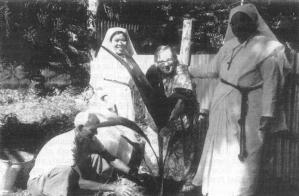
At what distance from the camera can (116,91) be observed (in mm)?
5445

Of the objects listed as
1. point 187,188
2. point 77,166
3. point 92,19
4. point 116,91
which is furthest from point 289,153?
point 92,19

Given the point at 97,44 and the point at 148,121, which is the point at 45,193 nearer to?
the point at 148,121

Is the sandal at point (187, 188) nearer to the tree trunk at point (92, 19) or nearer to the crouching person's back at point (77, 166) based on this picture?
the crouching person's back at point (77, 166)

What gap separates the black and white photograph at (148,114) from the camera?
420 cm

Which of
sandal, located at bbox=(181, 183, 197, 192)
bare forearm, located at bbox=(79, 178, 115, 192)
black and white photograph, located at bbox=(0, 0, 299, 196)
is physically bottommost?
sandal, located at bbox=(181, 183, 197, 192)

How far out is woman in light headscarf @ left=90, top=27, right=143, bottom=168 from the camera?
5203 millimetres

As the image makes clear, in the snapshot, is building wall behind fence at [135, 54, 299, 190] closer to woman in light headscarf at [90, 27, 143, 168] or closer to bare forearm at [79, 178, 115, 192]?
woman in light headscarf at [90, 27, 143, 168]

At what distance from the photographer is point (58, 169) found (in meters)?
4.51

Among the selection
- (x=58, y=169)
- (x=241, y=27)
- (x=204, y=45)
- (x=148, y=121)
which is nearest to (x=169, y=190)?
(x=148, y=121)

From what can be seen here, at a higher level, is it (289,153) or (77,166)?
(77,166)

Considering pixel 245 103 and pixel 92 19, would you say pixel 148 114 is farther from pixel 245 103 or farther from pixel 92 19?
pixel 92 19

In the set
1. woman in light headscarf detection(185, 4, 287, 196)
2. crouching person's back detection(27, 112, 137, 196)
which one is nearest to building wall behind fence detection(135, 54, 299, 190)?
woman in light headscarf detection(185, 4, 287, 196)

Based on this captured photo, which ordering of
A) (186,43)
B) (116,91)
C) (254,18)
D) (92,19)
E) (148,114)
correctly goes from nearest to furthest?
(254,18) < (148,114) < (116,91) < (186,43) < (92,19)

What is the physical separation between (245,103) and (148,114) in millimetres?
1308
